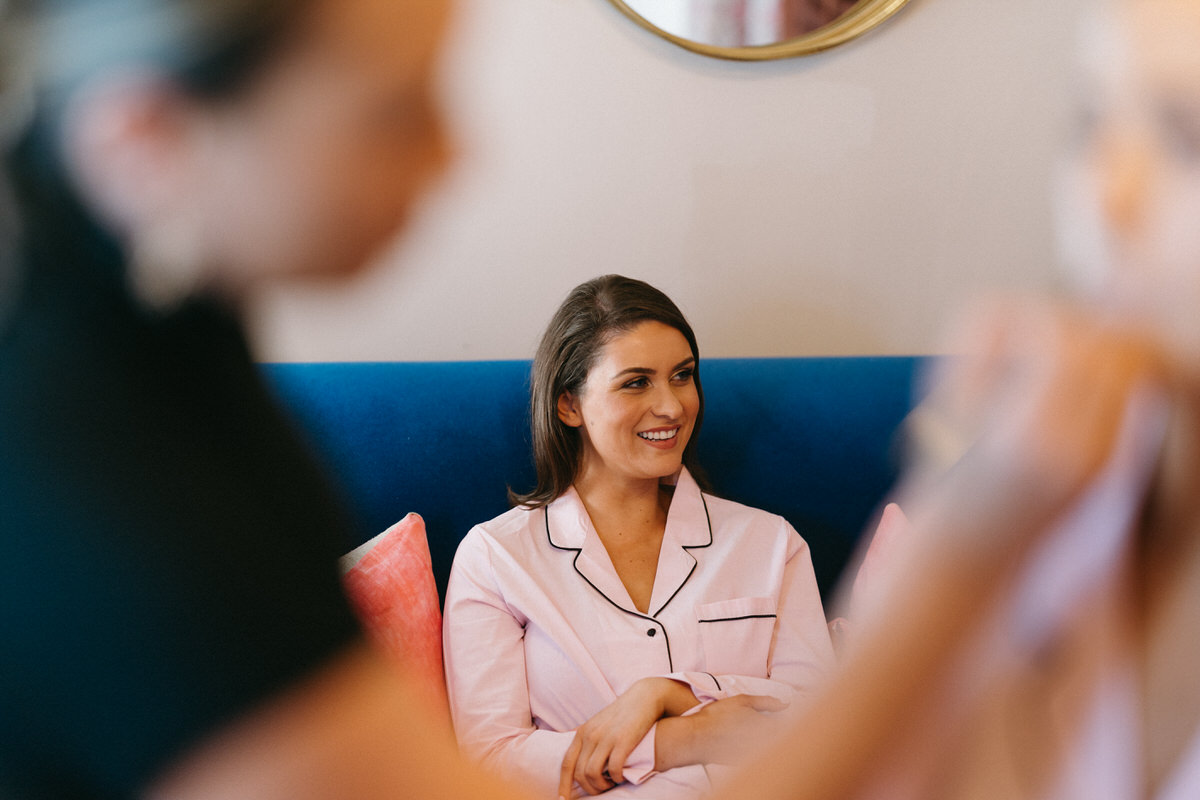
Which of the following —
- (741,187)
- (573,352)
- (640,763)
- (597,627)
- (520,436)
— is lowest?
(640,763)

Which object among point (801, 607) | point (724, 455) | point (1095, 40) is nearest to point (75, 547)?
point (1095, 40)

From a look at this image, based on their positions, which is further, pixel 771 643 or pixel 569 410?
pixel 569 410

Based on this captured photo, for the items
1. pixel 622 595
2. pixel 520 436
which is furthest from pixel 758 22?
pixel 622 595

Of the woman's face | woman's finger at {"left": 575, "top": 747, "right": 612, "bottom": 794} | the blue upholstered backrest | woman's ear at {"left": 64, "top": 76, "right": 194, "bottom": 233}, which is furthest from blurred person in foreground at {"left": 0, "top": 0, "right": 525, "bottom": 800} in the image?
the blue upholstered backrest

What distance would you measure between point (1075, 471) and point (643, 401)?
102 cm

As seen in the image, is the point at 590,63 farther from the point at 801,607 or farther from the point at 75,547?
the point at 75,547

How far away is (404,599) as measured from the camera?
53.1 inches

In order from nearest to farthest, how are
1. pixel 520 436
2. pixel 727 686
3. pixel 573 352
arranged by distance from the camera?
pixel 727 686, pixel 573 352, pixel 520 436

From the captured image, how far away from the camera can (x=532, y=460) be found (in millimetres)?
1617

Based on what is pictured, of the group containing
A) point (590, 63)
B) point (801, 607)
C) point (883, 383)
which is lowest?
point (801, 607)

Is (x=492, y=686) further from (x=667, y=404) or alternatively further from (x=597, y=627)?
(x=667, y=404)

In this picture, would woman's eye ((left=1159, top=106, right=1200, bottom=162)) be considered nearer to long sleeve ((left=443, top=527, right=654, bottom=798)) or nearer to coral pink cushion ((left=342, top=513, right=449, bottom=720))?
long sleeve ((left=443, top=527, right=654, bottom=798))

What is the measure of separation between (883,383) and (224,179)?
1445mm

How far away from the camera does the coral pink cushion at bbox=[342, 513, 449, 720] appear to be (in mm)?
1307
